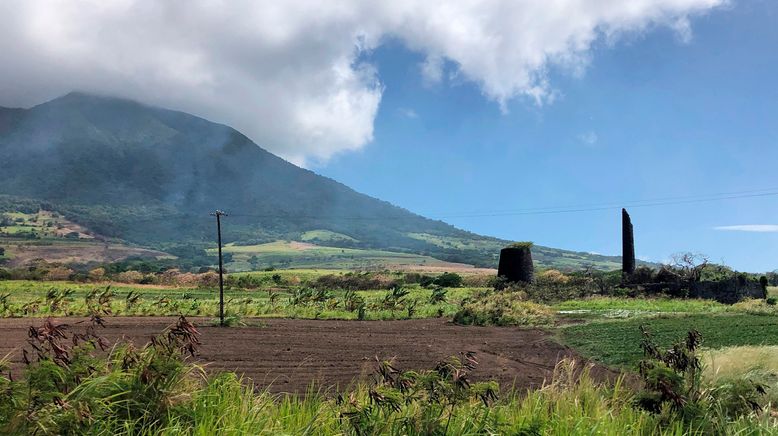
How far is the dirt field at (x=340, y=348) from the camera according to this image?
12062 millimetres

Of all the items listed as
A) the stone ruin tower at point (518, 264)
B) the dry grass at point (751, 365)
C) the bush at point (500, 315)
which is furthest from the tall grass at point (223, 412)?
the stone ruin tower at point (518, 264)

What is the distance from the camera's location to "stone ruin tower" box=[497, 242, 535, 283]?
53312 mm

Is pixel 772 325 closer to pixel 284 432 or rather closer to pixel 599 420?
pixel 599 420

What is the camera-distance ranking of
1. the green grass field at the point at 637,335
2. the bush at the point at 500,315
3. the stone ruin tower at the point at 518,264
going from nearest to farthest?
the green grass field at the point at 637,335 → the bush at the point at 500,315 → the stone ruin tower at the point at 518,264

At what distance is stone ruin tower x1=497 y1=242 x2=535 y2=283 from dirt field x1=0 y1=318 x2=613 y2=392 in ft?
97.6

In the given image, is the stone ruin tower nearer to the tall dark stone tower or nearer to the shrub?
the tall dark stone tower

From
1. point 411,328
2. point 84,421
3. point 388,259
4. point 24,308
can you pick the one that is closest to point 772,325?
point 411,328

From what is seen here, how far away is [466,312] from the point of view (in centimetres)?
2744

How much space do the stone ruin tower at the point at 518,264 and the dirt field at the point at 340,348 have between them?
29.7 metres

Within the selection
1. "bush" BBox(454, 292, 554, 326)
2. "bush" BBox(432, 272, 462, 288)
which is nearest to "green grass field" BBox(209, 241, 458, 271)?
"bush" BBox(432, 272, 462, 288)

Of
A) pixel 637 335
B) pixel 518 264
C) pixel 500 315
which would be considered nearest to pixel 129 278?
pixel 518 264

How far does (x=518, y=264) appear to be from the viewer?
53688mm

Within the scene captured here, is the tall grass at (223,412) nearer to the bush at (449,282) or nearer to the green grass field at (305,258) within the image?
→ the bush at (449,282)

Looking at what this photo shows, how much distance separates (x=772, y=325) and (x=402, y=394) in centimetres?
2156
